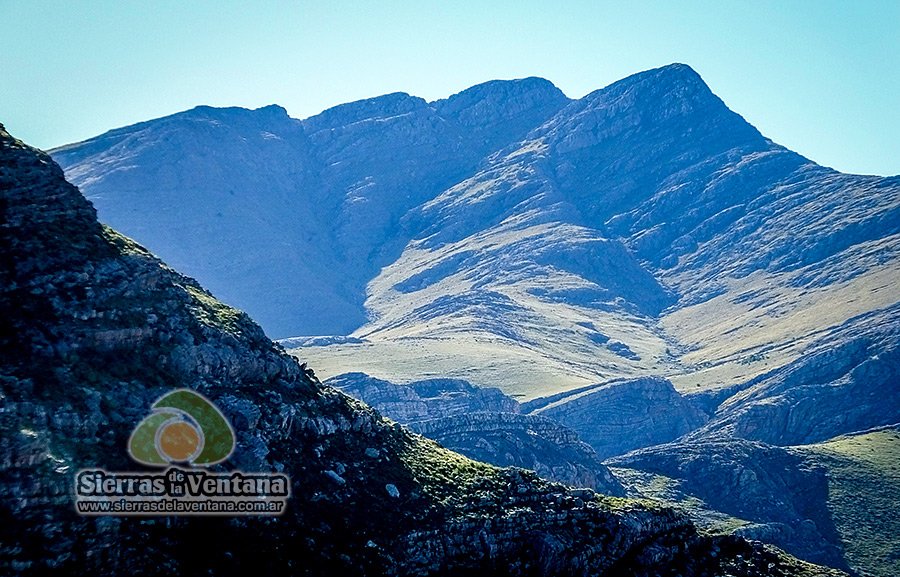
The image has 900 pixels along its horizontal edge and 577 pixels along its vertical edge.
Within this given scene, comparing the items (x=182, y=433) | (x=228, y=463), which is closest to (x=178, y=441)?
(x=182, y=433)

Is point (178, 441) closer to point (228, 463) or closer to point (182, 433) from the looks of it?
point (182, 433)

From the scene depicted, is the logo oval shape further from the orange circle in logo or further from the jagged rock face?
the jagged rock face

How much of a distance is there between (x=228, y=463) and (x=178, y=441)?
3481 mm

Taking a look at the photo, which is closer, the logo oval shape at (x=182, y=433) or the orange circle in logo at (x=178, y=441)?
the logo oval shape at (x=182, y=433)

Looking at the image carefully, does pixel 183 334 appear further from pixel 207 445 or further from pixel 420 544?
pixel 420 544

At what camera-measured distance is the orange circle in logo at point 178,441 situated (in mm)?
61250

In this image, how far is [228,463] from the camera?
63812mm

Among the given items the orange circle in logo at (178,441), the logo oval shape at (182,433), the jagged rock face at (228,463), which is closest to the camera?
the jagged rock face at (228,463)

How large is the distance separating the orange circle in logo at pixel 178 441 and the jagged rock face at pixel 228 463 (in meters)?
1.97

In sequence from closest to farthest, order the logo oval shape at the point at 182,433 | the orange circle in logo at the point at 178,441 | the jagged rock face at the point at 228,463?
the jagged rock face at the point at 228,463
the logo oval shape at the point at 182,433
the orange circle in logo at the point at 178,441

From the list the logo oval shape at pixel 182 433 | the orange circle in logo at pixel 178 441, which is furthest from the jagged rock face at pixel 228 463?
the orange circle in logo at pixel 178 441

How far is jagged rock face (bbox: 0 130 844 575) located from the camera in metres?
55.0

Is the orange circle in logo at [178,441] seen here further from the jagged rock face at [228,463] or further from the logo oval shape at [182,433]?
the jagged rock face at [228,463]

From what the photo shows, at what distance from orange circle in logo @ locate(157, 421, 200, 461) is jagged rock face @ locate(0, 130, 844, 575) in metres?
1.97
